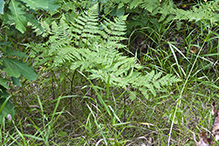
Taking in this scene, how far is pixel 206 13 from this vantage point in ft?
7.72

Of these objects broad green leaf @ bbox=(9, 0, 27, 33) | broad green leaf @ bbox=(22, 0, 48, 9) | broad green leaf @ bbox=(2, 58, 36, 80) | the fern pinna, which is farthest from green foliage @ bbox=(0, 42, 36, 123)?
broad green leaf @ bbox=(22, 0, 48, 9)

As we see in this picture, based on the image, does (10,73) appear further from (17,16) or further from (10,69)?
(17,16)

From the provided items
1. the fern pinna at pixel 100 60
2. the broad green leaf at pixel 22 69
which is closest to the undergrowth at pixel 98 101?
the fern pinna at pixel 100 60

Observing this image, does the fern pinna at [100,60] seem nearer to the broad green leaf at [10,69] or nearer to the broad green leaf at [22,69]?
the broad green leaf at [22,69]

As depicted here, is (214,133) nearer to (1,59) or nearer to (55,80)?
(55,80)

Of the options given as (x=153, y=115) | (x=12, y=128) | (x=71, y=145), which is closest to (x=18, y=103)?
(x=12, y=128)

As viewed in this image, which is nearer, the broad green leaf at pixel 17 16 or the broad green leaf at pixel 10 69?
the broad green leaf at pixel 17 16

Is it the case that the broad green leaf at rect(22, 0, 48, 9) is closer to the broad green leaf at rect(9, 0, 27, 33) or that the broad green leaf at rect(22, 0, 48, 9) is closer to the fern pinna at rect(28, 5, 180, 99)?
the broad green leaf at rect(9, 0, 27, 33)

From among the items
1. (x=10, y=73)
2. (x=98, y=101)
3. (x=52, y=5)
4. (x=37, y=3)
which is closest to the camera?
(x=37, y=3)

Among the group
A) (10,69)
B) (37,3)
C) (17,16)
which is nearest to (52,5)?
(37,3)

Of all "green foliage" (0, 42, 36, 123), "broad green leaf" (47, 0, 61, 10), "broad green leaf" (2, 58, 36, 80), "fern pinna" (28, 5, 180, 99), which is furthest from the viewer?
"fern pinna" (28, 5, 180, 99)

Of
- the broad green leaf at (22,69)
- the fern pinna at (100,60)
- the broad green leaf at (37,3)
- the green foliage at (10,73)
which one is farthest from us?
the fern pinna at (100,60)

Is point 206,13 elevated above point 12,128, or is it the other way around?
point 206,13

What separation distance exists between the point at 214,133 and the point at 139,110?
635mm
